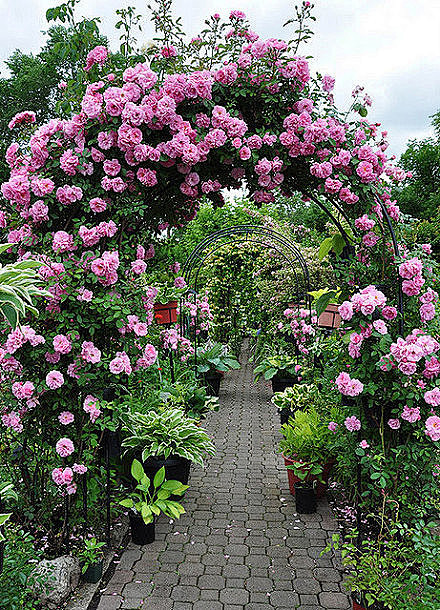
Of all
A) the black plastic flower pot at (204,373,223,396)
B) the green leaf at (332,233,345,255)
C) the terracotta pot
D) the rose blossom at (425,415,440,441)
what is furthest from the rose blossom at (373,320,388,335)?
the black plastic flower pot at (204,373,223,396)

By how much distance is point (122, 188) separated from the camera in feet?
10.1

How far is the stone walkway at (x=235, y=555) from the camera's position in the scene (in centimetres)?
295

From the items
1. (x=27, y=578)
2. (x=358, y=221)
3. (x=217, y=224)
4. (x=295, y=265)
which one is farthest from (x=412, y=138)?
(x=27, y=578)

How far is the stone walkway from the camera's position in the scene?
2.95 meters

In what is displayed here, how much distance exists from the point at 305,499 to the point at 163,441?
1.11 m

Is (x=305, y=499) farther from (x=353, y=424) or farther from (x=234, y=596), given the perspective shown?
(x=353, y=424)

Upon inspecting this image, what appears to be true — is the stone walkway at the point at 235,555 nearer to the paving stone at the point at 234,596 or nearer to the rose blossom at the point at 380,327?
the paving stone at the point at 234,596

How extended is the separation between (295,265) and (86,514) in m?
5.26

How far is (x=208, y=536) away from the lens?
370 centimetres

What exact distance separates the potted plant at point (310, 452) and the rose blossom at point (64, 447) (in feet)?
5.48

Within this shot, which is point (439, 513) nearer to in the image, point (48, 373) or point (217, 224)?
point (48, 373)

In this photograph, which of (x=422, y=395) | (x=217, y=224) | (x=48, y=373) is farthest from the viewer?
(x=217, y=224)

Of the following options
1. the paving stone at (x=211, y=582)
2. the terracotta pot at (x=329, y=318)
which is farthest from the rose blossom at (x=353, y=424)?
the terracotta pot at (x=329, y=318)

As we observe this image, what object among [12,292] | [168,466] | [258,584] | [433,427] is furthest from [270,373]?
[12,292]
